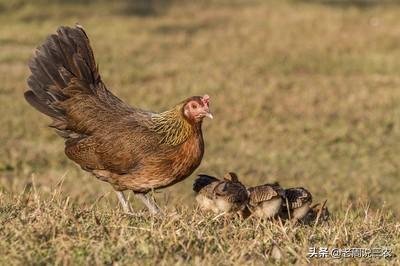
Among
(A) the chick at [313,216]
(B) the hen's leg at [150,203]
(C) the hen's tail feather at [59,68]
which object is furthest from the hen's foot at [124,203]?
(A) the chick at [313,216]

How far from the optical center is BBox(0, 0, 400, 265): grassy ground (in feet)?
17.3

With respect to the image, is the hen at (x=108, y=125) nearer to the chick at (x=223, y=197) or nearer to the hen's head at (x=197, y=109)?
the hen's head at (x=197, y=109)

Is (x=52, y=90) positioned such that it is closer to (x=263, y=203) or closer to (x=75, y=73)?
(x=75, y=73)

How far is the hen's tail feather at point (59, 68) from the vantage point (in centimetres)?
809

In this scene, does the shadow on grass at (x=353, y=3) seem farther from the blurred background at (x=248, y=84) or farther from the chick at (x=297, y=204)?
the chick at (x=297, y=204)

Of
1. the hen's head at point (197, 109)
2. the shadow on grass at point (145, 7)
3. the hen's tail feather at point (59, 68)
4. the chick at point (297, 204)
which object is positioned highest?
the shadow on grass at point (145, 7)

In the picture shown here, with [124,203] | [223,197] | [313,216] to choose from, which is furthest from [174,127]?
[313,216]

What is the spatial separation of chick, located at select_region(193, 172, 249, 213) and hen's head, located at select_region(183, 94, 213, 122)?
24.0 inches

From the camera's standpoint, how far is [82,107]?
7828mm

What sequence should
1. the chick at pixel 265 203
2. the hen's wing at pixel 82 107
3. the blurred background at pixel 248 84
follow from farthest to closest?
the blurred background at pixel 248 84 → the hen's wing at pixel 82 107 → the chick at pixel 265 203

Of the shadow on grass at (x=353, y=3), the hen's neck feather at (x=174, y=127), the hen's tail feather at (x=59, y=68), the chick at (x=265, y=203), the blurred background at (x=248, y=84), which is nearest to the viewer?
the chick at (x=265, y=203)

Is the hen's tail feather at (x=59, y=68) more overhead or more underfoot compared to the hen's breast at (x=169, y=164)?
more overhead

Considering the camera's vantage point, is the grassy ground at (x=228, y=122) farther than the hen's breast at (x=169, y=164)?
No

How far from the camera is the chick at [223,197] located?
644cm
